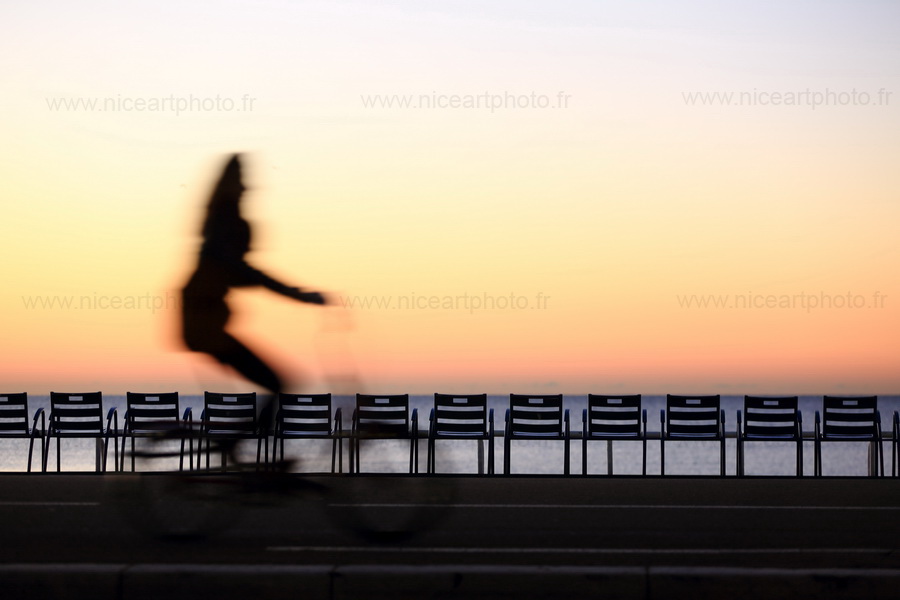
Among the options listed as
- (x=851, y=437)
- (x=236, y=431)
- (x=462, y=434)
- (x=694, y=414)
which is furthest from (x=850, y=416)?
(x=236, y=431)

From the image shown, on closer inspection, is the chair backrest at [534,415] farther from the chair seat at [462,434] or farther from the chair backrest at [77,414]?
the chair backrest at [77,414]

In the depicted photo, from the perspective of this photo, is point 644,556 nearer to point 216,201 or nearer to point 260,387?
point 260,387

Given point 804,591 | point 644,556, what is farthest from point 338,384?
point 804,591

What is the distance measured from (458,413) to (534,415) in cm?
73

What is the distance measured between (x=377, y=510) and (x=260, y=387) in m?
1.35

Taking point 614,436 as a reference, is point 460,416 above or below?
above

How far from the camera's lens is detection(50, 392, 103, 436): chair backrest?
1077cm

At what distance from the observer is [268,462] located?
571 centimetres

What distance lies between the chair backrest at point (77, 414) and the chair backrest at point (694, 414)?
5.51 m

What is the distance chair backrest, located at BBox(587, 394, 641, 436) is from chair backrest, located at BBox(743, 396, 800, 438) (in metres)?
1.03

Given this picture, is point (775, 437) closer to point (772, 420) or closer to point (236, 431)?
point (772, 420)

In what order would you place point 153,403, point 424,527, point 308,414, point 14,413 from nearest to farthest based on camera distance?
point 424,527, point 308,414, point 153,403, point 14,413

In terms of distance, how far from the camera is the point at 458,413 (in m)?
10.6

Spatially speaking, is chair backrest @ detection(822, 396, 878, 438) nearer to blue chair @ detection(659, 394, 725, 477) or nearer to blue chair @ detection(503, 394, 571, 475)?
blue chair @ detection(659, 394, 725, 477)
